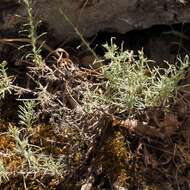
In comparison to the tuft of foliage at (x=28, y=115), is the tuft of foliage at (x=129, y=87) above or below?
above

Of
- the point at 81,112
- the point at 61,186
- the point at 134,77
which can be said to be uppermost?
the point at 134,77

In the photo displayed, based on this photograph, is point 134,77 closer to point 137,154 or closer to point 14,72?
point 137,154

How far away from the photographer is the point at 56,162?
1.97 meters

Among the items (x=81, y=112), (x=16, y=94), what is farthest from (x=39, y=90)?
(x=81, y=112)

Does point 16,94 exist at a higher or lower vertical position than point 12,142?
higher

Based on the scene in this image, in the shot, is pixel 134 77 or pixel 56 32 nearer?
pixel 134 77

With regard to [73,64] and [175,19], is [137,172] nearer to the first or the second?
[73,64]

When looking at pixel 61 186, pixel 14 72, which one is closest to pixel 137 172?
pixel 61 186

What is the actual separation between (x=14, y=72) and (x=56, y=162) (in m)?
0.50

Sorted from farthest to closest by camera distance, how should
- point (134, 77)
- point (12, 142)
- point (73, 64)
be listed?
point (73, 64), point (12, 142), point (134, 77)

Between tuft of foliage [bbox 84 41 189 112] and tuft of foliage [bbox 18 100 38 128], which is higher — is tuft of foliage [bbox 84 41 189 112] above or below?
above

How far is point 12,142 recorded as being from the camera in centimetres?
204

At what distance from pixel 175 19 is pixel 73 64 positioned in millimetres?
511

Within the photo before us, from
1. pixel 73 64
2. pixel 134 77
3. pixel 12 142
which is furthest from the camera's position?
pixel 73 64
